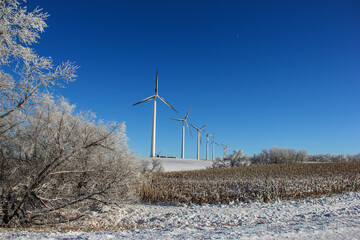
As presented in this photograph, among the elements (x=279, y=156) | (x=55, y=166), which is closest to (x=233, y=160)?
(x=279, y=156)

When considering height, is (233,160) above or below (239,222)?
above

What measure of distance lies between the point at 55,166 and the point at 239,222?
7123mm

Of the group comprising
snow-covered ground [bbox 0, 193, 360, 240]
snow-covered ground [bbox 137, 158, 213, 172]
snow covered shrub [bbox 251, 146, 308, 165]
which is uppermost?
snow covered shrub [bbox 251, 146, 308, 165]

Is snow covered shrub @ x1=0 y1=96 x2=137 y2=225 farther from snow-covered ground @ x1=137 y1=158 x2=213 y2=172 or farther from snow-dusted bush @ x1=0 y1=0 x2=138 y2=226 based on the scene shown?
snow-covered ground @ x1=137 y1=158 x2=213 y2=172

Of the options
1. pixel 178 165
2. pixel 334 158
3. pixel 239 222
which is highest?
pixel 334 158

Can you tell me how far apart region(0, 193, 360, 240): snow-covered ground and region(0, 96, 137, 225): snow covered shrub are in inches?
62.5

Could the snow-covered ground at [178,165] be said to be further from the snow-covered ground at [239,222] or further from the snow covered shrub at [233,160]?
the snow-covered ground at [239,222]

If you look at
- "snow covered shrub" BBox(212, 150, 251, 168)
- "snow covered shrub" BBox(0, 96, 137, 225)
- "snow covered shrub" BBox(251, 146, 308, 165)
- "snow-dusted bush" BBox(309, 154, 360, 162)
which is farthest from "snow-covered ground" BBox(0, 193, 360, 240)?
"snow-dusted bush" BBox(309, 154, 360, 162)

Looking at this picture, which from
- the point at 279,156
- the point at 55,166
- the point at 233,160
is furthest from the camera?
the point at 279,156

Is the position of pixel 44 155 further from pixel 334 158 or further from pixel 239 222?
pixel 334 158

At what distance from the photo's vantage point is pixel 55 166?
9578 millimetres

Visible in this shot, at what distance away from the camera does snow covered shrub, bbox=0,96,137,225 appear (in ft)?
31.0

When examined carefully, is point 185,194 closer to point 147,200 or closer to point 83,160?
point 147,200

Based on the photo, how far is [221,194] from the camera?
51.6 ft
